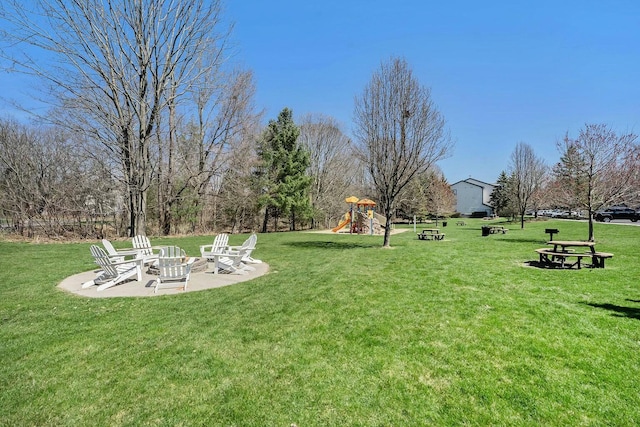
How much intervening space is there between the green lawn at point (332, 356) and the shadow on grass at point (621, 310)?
2 cm

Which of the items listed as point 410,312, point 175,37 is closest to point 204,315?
point 410,312

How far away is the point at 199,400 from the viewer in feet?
9.37

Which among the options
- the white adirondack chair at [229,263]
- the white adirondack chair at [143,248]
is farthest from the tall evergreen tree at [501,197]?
the white adirondack chair at [143,248]

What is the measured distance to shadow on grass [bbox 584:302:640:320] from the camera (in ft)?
14.7

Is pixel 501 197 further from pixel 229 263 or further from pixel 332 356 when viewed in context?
pixel 332 356

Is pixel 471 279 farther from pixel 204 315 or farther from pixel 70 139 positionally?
pixel 70 139

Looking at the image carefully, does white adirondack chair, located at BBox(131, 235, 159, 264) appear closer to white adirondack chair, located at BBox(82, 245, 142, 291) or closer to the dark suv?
white adirondack chair, located at BBox(82, 245, 142, 291)

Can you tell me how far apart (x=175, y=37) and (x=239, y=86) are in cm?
1070

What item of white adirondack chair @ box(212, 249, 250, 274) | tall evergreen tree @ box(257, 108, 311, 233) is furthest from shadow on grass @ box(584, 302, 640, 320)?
tall evergreen tree @ box(257, 108, 311, 233)

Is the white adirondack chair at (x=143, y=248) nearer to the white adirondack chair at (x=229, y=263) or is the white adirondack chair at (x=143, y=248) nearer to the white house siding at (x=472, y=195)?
the white adirondack chair at (x=229, y=263)

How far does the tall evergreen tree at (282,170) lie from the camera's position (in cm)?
2502

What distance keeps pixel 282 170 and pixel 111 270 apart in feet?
62.3

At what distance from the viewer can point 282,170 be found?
25266mm

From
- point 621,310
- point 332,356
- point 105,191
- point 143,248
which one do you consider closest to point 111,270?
point 143,248
